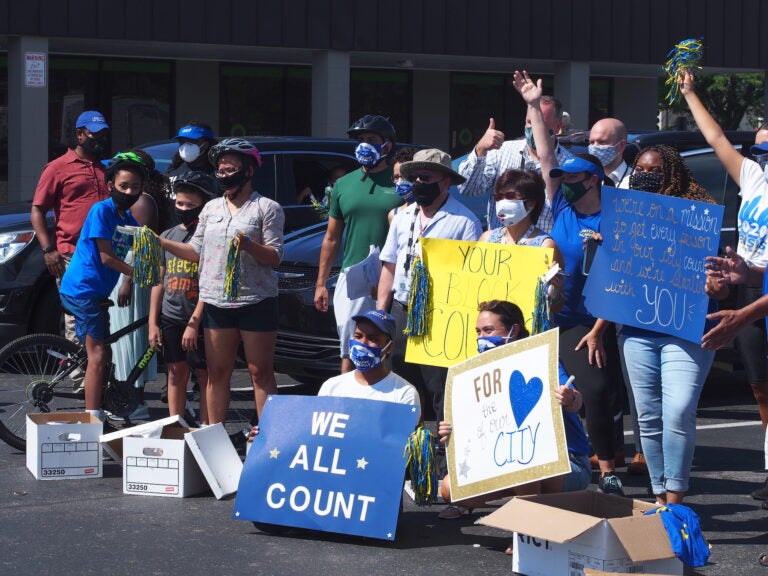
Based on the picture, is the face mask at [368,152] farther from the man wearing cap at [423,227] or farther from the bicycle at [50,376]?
the bicycle at [50,376]

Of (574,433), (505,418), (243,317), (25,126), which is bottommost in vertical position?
(574,433)

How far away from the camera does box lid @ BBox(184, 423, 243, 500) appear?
7.02 meters

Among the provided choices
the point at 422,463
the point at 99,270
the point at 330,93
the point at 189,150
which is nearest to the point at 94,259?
the point at 99,270

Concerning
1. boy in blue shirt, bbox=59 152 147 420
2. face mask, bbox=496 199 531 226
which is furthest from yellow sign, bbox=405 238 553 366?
boy in blue shirt, bbox=59 152 147 420

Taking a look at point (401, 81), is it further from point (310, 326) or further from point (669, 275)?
point (669, 275)

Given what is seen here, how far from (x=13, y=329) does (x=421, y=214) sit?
4843 mm

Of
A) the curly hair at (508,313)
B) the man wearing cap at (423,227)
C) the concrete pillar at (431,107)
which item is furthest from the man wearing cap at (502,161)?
the concrete pillar at (431,107)

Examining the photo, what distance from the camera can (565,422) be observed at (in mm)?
6414

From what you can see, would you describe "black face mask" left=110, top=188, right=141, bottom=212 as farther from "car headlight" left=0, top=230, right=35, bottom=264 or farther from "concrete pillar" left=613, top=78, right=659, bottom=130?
"concrete pillar" left=613, top=78, right=659, bottom=130

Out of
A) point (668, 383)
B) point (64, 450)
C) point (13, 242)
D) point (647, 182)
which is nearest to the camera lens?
point (668, 383)

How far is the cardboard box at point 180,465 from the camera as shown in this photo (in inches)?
279

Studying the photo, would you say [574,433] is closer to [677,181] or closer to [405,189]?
[677,181]

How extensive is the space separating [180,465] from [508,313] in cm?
193

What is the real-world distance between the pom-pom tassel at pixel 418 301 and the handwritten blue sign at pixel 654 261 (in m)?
0.82
